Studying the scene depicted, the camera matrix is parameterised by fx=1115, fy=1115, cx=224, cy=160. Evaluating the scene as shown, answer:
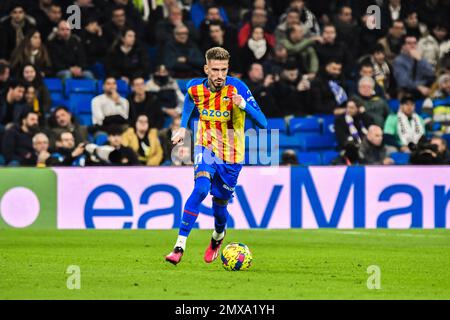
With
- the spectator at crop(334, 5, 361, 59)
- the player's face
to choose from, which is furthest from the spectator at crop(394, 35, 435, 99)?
the player's face

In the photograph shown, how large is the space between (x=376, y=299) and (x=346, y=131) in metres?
10.2

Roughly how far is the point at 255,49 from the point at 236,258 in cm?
981

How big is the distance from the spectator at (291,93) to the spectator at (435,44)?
9.30 ft

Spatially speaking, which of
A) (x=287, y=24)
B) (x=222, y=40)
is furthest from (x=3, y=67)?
(x=287, y=24)

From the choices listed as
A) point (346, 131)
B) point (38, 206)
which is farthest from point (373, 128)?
point (38, 206)

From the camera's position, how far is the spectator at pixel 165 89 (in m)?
19.5

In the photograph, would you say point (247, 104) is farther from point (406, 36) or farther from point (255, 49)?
point (406, 36)

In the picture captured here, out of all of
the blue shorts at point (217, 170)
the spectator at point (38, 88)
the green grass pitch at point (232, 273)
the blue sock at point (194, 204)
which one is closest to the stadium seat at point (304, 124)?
the green grass pitch at point (232, 273)

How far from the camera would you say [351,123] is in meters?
19.0

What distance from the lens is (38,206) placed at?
16.4 m

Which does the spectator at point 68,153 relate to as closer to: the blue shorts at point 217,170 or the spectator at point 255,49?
the spectator at point 255,49

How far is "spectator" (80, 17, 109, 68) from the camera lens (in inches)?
782

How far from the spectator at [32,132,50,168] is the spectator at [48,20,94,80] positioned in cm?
248

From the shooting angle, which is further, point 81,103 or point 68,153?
point 81,103
